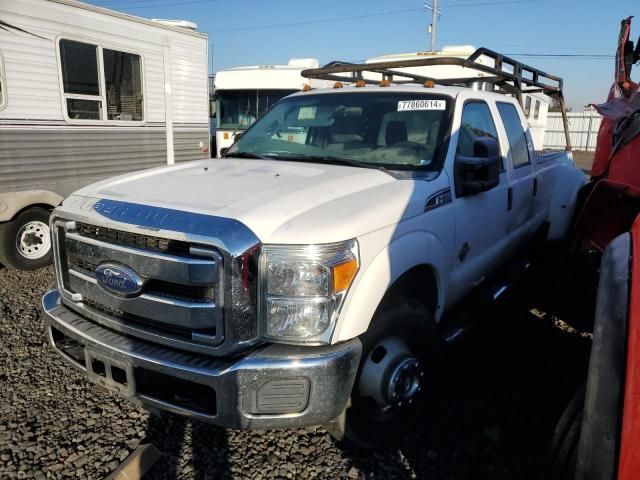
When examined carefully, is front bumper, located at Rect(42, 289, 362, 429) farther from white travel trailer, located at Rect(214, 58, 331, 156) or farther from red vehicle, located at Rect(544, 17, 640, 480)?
white travel trailer, located at Rect(214, 58, 331, 156)

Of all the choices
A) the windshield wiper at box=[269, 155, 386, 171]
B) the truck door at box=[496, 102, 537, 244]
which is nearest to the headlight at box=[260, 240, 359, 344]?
the windshield wiper at box=[269, 155, 386, 171]

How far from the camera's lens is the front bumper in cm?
219

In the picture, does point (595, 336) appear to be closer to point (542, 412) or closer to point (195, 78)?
point (542, 412)

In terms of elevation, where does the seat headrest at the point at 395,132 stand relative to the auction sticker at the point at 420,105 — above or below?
below

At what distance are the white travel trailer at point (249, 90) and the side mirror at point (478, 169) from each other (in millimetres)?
8130

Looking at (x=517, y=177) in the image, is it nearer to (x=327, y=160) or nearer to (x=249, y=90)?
(x=327, y=160)

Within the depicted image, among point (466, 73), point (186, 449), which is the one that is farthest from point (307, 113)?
point (466, 73)

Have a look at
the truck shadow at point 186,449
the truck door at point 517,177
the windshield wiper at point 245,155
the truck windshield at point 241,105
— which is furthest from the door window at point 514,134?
the truck windshield at point 241,105

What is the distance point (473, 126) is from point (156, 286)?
100 inches

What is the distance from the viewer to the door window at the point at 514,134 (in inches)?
169

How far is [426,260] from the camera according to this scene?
9.41 feet

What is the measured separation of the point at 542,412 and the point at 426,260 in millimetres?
1274

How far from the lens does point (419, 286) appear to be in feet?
10.2

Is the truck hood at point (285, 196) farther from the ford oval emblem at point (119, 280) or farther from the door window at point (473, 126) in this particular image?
the door window at point (473, 126)
